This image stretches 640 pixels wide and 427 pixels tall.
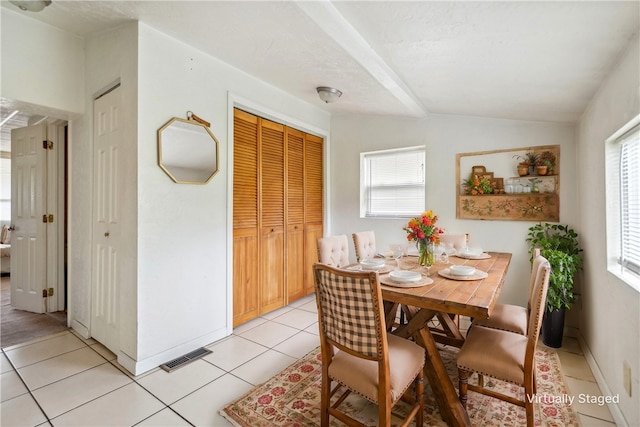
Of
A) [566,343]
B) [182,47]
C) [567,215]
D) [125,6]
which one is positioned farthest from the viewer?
[567,215]

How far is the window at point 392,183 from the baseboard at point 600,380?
199cm

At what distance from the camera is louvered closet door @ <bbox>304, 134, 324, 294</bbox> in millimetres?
4230

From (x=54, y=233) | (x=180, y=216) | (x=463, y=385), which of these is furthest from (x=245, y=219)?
(x=463, y=385)

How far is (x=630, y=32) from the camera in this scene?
A: 1.50 meters

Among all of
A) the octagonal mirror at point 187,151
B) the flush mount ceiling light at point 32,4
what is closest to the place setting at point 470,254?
the octagonal mirror at point 187,151

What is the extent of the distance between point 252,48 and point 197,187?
126cm

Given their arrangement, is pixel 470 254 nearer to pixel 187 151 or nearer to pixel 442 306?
pixel 442 306

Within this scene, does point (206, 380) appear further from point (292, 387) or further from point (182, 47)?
point (182, 47)

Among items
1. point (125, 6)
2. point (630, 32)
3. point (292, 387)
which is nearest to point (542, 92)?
point (630, 32)

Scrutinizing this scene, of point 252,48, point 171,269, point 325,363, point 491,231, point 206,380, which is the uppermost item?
point 252,48

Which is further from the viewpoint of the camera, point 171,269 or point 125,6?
point 171,269

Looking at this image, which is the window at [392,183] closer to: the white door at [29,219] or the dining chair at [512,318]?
the dining chair at [512,318]

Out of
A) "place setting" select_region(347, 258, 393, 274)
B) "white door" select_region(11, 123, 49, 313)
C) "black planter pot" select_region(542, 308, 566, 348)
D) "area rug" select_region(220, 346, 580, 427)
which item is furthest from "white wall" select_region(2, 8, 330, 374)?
"black planter pot" select_region(542, 308, 566, 348)

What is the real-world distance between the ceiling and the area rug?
2.12 m
